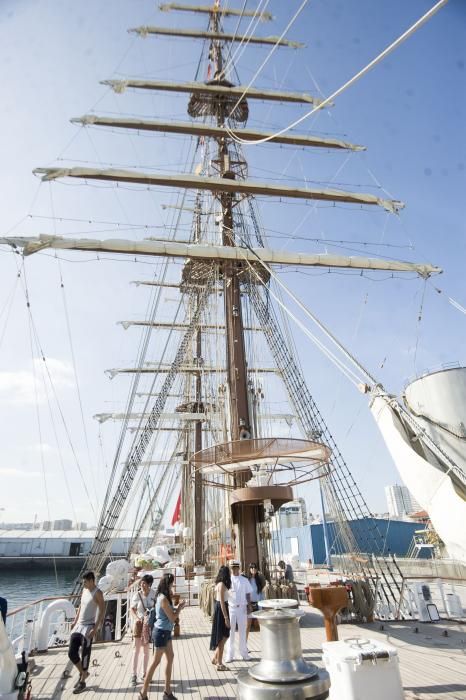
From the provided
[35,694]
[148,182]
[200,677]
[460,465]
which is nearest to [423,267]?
[148,182]

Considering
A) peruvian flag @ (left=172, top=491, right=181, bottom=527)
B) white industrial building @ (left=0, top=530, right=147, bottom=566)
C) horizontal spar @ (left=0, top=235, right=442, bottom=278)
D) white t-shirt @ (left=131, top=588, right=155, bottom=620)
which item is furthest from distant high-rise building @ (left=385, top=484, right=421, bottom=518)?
white t-shirt @ (left=131, top=588, right=155, bottom=620)

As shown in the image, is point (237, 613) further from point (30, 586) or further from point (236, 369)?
point (30, 586)

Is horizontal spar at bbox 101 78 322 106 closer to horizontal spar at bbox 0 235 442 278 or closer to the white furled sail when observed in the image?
horizontal spar at bbox 0 235 442 278

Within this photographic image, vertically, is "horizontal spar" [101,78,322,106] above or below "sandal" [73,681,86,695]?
above

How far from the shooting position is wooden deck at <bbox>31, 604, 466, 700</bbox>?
15.5ft

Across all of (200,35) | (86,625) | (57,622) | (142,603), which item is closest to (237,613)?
(142,603)

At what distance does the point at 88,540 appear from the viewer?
223 ft

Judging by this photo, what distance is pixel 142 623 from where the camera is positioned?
5.15m

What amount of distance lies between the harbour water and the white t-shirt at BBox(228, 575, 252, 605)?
929 inches

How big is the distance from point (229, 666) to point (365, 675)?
3.07 meters

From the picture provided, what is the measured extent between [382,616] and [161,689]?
226 inches

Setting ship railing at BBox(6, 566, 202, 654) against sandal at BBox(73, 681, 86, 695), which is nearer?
sandal at BBox(73, 681, 86, 695)

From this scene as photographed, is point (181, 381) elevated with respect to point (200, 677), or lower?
elevated

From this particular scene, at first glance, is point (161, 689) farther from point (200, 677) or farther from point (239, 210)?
point (239, 210)
